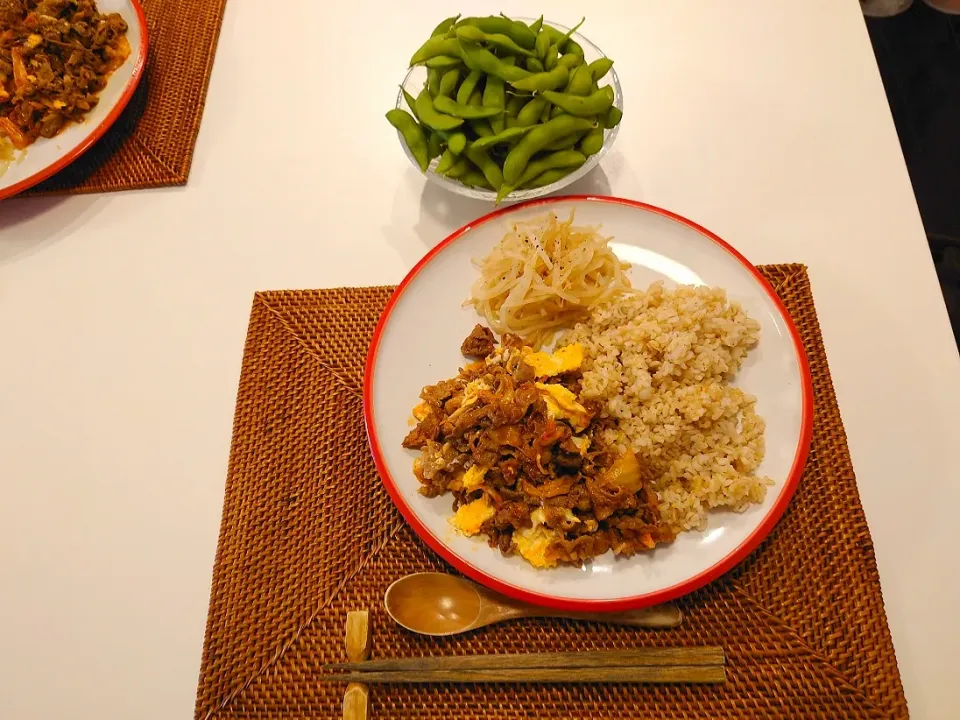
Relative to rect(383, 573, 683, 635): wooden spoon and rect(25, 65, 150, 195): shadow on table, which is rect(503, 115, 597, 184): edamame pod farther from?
rect(25, 65, 150, 195): shadow on table

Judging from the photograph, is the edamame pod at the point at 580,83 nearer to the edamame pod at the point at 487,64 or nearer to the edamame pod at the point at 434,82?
the edamame pod at the point at 487,64

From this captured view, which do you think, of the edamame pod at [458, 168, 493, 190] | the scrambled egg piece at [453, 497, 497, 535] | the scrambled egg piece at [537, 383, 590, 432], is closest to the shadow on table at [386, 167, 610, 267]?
the edamame pod at [458, 168, 493, 190]

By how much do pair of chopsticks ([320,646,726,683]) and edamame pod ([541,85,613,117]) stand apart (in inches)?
45.7

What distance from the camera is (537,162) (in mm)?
1491

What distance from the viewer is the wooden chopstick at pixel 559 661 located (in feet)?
3.74

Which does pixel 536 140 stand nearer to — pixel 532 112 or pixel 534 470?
pixel 532 112

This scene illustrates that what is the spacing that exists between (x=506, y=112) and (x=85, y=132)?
1203 millimetres

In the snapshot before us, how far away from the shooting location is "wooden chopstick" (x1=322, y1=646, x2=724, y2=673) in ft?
3.74

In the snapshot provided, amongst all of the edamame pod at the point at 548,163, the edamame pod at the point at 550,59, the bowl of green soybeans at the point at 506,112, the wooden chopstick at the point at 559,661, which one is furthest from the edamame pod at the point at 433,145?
the wooden chopstick at the point at 559,661

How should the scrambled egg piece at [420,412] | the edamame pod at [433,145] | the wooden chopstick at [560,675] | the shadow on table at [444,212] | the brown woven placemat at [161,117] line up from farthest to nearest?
1. the brown woven placemat at [161,117]
2. the shadow on table at [444,212]
3. the edamame pod at [433,145]
4. the scrambled egg piece at [420,412]
5. the wooden chopstick at [560,675]

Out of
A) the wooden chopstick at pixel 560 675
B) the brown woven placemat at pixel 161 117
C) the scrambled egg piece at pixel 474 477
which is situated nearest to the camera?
the wooden chopstick at pixel 560 675

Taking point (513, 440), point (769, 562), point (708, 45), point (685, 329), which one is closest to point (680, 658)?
point (769, 562)

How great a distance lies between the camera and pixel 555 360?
134 centimetres

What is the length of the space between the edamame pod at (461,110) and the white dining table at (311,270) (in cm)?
29
